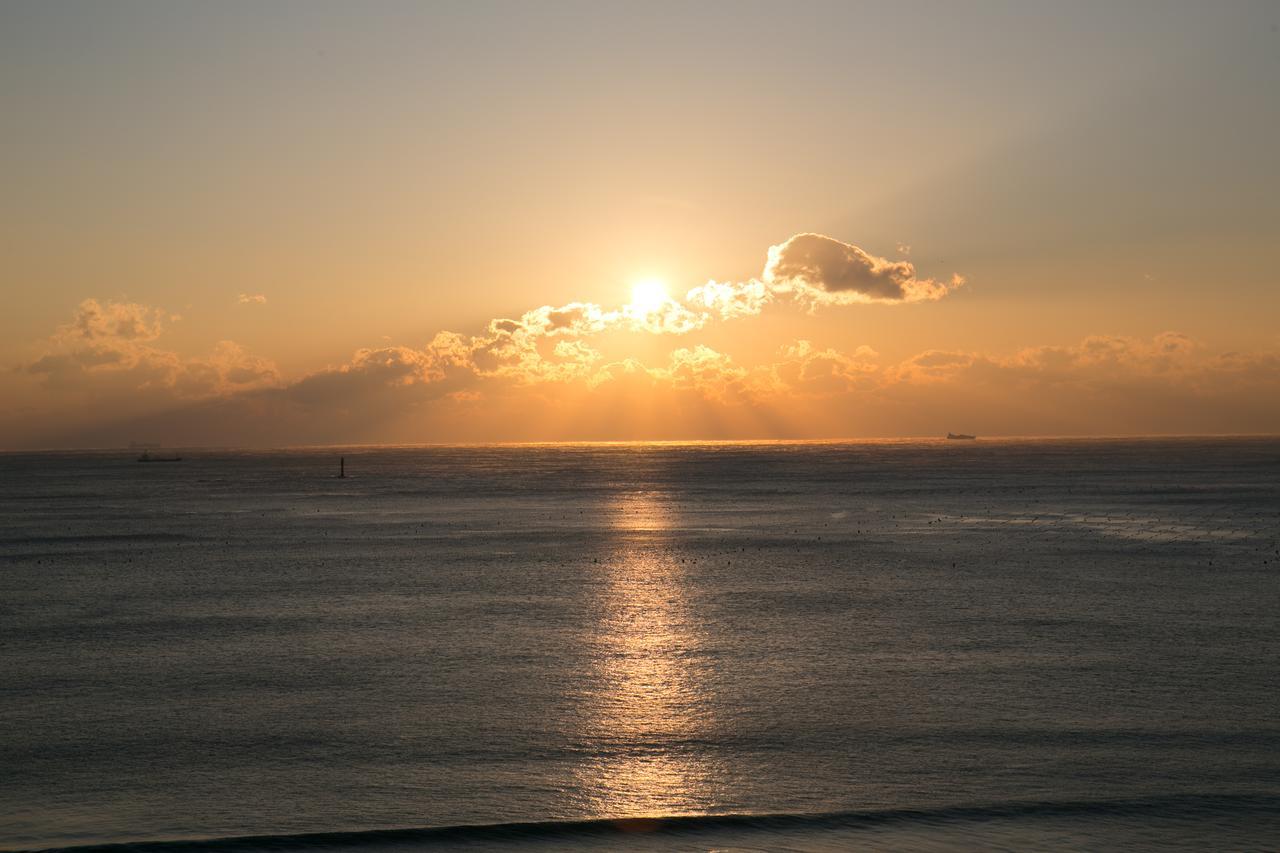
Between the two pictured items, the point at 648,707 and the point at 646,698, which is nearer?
Result: the point at 648,707

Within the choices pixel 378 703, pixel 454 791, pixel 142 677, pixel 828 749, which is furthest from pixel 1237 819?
pixel 142 677

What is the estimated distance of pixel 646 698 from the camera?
28531 millimetres

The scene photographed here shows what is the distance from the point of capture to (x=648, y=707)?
27609mm

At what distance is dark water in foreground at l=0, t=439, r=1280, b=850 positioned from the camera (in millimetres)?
20078

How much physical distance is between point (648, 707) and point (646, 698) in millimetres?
923

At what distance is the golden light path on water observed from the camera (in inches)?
837

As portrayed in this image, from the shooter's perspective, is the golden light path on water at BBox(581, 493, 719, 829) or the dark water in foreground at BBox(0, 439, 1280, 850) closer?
the dark water in foreground at BBox(0, 439, 1280, 850)

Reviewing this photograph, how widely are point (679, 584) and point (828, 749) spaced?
27.0 metres

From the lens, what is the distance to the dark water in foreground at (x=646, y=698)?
65.9 ft

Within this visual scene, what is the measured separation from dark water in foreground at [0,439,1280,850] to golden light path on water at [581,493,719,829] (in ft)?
0.41

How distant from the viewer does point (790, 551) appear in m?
65.6

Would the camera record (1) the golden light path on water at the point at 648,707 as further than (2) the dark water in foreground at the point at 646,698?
Yes

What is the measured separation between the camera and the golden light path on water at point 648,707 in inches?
837

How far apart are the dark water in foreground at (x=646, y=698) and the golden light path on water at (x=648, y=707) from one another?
0.12 m
